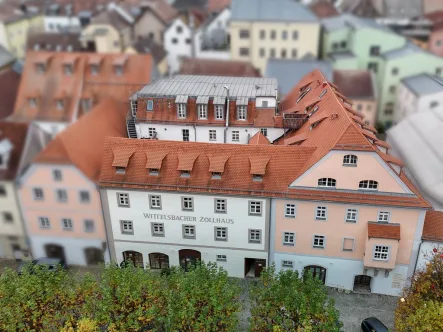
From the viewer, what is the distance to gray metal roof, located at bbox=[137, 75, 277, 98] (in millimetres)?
52750

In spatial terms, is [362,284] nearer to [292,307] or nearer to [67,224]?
[292,307]

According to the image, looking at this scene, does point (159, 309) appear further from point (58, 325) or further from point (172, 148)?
point (172, 148)

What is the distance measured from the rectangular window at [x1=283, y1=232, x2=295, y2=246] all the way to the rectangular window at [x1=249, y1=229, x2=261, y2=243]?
246 cm

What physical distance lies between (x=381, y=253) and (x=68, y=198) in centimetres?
3013

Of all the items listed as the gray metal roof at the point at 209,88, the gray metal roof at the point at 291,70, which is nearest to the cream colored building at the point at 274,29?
the gray metal roof at the point at 291,70

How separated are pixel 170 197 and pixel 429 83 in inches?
1601

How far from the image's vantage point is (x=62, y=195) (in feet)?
153

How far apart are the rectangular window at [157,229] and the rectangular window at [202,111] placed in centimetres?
1305

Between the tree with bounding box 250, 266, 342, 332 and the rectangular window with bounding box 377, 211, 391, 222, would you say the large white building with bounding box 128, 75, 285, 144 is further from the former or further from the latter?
the tree with bounding box 250, 266, 342, 332

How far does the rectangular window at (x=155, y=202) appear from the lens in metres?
45.2

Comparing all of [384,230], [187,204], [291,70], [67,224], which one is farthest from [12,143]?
[291,70]

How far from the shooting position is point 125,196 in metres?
45.6

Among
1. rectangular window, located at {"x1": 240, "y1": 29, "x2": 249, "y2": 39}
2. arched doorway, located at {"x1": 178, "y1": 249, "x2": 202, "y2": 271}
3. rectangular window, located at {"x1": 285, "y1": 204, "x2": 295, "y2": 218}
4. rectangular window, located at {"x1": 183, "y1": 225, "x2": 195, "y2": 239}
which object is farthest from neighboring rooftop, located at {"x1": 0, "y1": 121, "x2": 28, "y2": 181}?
rectangular window, located at {"x1": 240, "y1": 29, "x2": 249, "y2": 39}

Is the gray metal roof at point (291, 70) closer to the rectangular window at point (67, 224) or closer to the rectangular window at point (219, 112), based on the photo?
the rectangular window at point (219, 112)
